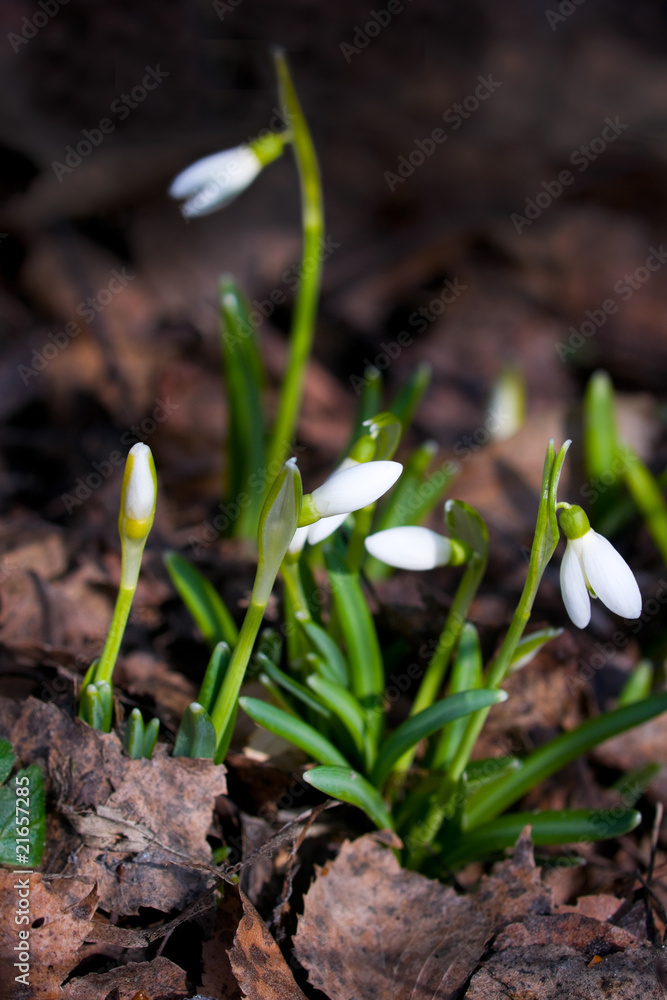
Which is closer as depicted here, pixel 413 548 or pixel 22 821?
pixel 22 821

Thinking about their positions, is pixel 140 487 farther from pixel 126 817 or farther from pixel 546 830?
pixel 546 830

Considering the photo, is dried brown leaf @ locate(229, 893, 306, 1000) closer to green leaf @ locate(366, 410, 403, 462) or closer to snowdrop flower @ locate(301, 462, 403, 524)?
snowdrop flower @ locate(301, 462, 403, 524)

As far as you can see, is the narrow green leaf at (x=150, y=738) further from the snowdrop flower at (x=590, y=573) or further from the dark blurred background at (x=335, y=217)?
the dark blurred background at (x=335, y=217)

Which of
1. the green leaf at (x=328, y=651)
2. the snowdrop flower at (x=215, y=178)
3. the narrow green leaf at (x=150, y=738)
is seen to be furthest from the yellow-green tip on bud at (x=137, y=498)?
the snowdrop flower at (x=215, y=178)

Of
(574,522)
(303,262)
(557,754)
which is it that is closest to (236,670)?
(574,522)

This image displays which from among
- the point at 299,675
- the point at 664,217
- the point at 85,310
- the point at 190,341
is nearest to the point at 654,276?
the point at 664,217

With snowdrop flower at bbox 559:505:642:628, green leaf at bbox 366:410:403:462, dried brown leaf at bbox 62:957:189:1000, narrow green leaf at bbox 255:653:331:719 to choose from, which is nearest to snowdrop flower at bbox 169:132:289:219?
green leaf at bbox 366:410:403:462
